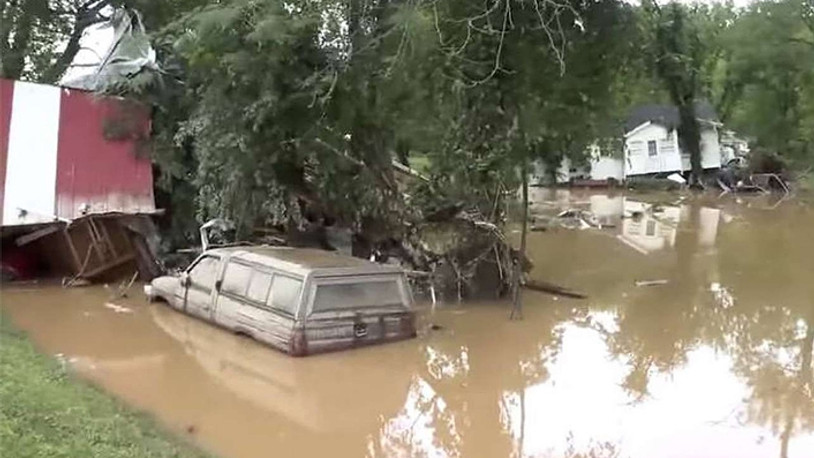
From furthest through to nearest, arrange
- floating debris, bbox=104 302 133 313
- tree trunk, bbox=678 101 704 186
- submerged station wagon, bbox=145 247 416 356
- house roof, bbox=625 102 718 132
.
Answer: house roof, bbox=625 102 718 132, tree trunk, bbox=678 101 704 186, floating debris, bbox=104 302 133 313, submerged station wagon, bbox=145 247 416 356

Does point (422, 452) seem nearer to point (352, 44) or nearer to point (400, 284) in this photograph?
point (400, 284)

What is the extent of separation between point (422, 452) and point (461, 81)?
8256mm

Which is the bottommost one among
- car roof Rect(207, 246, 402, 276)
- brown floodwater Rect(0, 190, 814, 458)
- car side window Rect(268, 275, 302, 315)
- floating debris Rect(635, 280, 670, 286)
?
brown floodwater Rect(0, 190, 814, 458)

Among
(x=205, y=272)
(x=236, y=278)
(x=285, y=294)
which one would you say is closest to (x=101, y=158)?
(x=205, y=272)

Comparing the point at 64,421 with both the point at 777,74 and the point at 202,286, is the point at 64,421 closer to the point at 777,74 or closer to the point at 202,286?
the point at 202,286

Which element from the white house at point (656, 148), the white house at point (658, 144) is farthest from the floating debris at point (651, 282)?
the white house at point (658, 144)

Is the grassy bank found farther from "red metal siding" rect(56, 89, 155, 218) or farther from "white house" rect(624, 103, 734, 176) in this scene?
"white house" rect(624, 103, 734, 176)

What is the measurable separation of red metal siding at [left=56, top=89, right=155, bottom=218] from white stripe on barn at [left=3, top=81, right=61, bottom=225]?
0.16m

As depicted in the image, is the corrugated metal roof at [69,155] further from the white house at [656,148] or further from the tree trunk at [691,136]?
the tree trunk at [691,136]

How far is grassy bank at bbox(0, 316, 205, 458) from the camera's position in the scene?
23.0 feet

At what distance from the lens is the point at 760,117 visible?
49094 mm

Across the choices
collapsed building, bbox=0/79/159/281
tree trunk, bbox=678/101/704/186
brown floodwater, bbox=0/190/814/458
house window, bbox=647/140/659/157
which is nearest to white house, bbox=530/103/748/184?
house window, bbox=647/140/659/157

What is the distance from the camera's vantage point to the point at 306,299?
Result: 12.0 meters

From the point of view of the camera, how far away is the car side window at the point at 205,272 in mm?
13977
